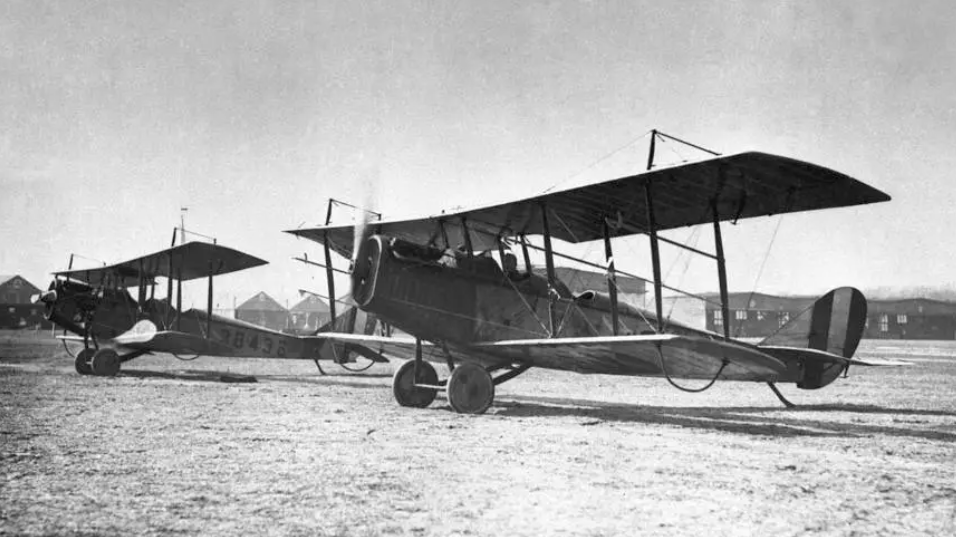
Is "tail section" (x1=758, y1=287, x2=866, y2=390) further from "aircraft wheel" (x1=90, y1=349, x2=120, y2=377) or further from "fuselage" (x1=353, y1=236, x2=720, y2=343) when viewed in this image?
"aircraft wheel" (x1=90, y1=349, x2=120, y2=377)

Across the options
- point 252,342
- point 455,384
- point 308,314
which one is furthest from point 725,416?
point 308,314

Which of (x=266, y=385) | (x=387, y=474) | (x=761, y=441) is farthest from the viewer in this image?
(x=266, y=385)

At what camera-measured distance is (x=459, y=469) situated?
16.4 ft

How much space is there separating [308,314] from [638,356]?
7897 cm

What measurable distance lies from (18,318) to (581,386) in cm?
7127

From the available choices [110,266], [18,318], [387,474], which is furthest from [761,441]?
[18,318]

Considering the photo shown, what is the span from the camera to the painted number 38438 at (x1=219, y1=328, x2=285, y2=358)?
16812 millimetres

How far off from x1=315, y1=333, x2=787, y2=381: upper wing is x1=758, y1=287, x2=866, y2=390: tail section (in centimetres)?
237

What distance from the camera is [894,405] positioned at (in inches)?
438

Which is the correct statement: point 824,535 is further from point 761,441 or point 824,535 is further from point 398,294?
point 398,294

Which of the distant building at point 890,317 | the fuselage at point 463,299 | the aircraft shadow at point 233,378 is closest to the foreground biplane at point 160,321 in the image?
the aircraft shadow at point 233,378

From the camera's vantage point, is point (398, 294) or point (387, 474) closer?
point (387, 474)

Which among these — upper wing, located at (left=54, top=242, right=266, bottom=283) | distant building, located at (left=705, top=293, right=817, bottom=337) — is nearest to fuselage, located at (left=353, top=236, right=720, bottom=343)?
upper wing, located at (left=54, top=242, right=266, bottom=283)

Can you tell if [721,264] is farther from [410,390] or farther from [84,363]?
[84,363]
